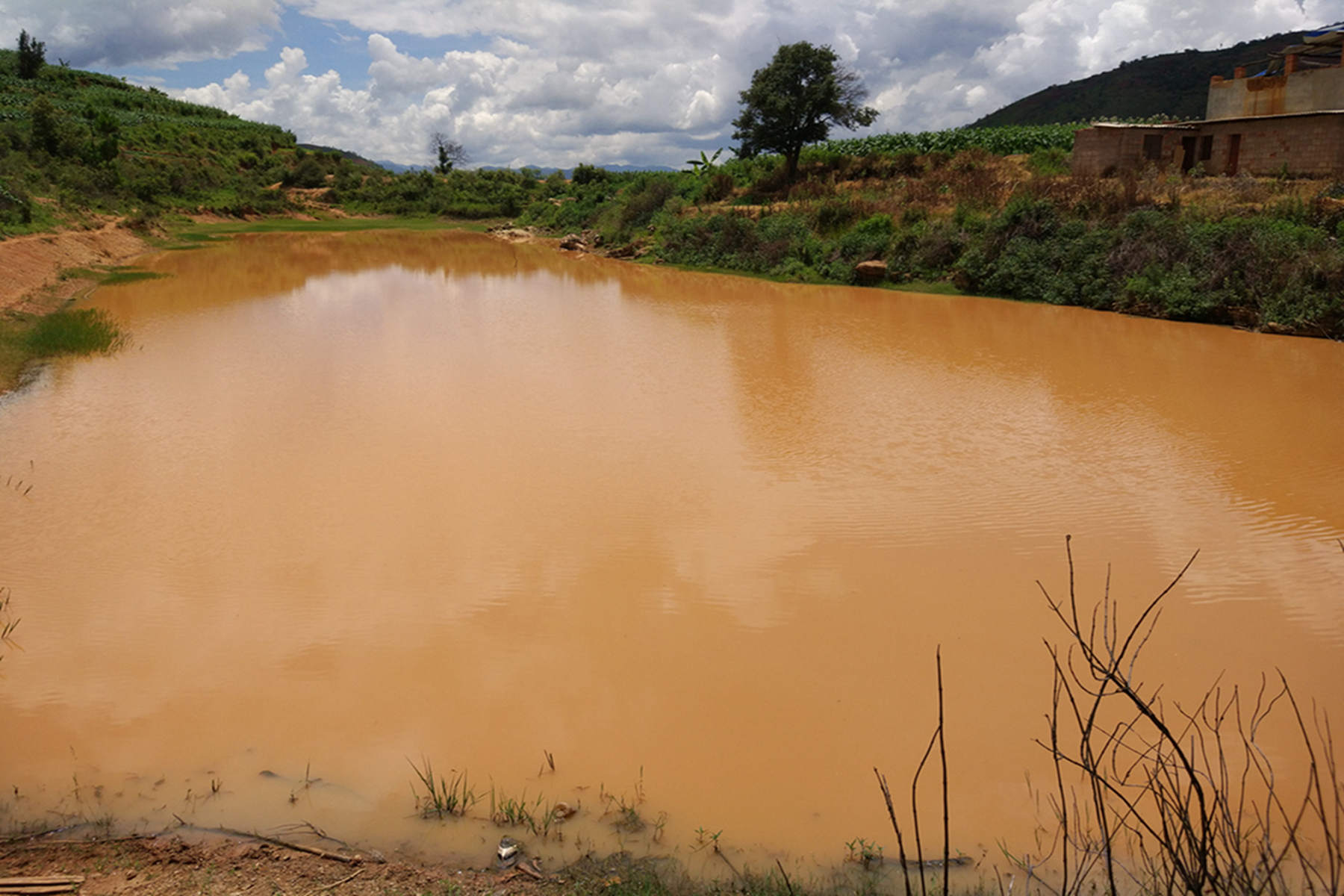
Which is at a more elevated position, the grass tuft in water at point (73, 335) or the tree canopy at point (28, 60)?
the tree canopy at point (28, 60)

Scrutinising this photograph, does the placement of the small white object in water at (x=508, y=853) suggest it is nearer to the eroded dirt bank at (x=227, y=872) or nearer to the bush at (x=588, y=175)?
the eroded dirt bank at (x=227, y=872)

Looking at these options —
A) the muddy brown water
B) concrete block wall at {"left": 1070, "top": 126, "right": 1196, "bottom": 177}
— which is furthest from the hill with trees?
the muddy brown water

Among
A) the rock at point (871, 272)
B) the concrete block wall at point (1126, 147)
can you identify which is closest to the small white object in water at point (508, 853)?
the rock at point (871, 272)

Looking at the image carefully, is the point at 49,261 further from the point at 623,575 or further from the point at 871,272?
the point at 623,575

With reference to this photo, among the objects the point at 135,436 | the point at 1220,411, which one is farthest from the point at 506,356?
the point at 1220,411

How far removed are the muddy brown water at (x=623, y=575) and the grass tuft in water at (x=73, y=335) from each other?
73 cm

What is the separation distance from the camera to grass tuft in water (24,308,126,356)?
475 inches

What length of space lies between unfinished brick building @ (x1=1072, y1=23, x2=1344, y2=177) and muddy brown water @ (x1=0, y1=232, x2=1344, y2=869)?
897 cm

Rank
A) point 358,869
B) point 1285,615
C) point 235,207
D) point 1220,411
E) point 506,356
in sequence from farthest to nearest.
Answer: point 235,207 < point 506,356 < point 1220,411 < point 1285,615 < point 358,869

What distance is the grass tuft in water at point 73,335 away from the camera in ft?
39.6

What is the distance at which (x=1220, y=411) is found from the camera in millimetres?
9641

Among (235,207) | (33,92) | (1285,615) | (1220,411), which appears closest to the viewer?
(1285,615)

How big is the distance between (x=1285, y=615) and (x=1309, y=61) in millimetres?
24914

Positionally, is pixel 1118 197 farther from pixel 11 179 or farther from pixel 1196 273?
pixel 11 179
